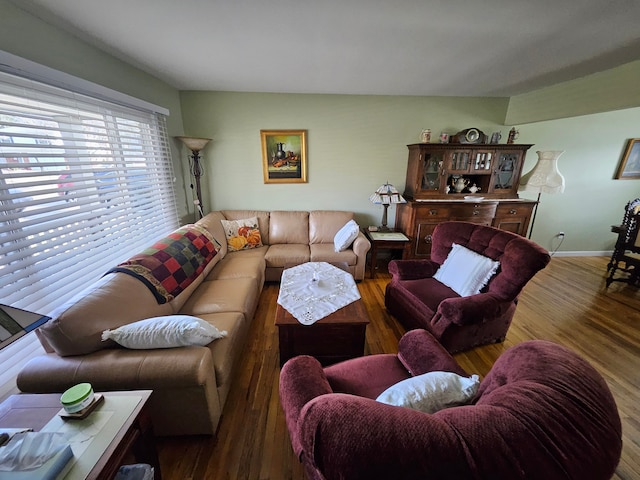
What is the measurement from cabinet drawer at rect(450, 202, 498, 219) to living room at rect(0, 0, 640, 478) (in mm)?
809

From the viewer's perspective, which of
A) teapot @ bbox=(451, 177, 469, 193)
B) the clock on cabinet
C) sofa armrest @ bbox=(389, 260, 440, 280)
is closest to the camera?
sofa armrest @ bbox=(389, 260, 440, 280)

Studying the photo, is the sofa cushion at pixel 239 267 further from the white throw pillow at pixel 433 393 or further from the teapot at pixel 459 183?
the teapot at pixel 459 183

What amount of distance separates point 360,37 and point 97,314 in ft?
7.62

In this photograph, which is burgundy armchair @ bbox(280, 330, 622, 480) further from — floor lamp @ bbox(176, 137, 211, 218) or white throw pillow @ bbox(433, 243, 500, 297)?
floor lamp @ bbox(176, 137, 211, 218)

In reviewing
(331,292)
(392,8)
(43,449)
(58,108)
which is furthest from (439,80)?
(43,449)

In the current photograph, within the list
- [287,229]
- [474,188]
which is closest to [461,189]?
[474,188]

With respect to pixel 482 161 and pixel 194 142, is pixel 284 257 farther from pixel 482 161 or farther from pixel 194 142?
pixel 482 161

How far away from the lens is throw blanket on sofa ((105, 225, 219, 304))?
1.74 meters

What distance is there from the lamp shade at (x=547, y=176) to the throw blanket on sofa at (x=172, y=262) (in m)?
3.94

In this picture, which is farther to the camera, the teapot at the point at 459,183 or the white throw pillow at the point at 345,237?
the teapot at the point at 459,183

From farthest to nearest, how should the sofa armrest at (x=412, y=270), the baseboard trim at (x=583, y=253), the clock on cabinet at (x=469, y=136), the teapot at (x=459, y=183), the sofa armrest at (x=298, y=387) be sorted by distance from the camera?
the baseboard trim at (x=583, y=253) < the teapot at (x=459, y=183) < the clock on cabinet at (x=469, y=136) < the sofa armrest at (x=412, y=270) < the sofa armrest at (x=298, y=387)

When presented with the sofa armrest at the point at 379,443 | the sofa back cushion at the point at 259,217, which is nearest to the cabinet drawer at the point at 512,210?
the sofa back cushion at the point at 259,217

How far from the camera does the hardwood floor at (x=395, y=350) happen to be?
131 cm

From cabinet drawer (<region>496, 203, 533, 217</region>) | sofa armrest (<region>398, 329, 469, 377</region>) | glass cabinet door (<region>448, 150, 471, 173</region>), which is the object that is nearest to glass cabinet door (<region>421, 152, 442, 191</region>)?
glass cabinet door (<region>448, 150, 471, 173</region>)
